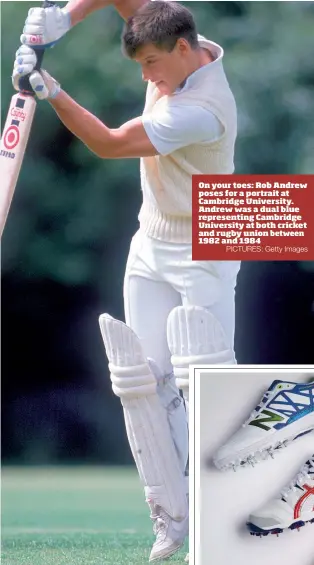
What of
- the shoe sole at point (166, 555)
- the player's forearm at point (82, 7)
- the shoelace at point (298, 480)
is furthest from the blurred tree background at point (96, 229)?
the shoelace at point (298, 480)

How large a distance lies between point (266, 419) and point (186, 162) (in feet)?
2.99

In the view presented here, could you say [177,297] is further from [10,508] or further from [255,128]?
[10,508]

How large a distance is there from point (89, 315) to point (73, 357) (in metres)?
0.16

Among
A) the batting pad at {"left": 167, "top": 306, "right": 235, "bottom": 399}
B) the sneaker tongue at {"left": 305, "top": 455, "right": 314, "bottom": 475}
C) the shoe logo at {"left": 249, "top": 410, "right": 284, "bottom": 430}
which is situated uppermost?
the batting pad at {"left": 167, "top": 306, "right": 235, "bottom": 399}

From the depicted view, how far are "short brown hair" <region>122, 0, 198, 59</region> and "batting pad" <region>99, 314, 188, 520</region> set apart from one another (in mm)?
943

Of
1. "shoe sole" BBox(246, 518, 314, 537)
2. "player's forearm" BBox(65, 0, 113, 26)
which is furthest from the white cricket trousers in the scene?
"player's forearm" BBox(65, 0, 113, 26)

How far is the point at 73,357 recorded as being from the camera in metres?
4.46

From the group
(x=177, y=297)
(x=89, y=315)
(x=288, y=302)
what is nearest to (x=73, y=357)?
(x=89, y=315)

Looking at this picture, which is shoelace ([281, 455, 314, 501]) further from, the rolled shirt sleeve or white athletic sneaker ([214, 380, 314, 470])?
the rolled shirt sleeve

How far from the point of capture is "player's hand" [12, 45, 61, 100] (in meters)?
4.28

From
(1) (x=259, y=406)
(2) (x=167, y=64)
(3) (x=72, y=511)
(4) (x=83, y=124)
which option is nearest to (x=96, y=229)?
(4) (x=83, y=124)

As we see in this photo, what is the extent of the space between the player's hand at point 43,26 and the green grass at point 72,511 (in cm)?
148

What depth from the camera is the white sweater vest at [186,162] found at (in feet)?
14.1

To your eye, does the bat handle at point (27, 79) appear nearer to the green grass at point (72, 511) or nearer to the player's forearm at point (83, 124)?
the player's forearm at point (83, 124)
